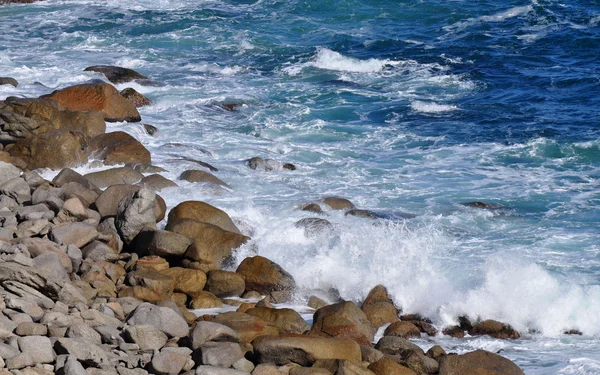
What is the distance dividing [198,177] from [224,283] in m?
4.11

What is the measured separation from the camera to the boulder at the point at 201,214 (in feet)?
38.6

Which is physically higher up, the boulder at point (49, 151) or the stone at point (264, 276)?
the boulder at point (49, 151)

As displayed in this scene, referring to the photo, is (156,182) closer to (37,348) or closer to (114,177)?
(114,177)

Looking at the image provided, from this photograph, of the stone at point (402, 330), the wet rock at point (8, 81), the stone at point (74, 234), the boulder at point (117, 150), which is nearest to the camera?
the stone at point (402, 330)

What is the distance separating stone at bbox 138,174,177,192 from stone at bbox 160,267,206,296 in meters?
3.18

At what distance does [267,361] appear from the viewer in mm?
7965

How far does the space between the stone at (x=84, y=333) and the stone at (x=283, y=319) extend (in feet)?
6.99

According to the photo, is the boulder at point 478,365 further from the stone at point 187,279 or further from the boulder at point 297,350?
the stone at point 187,279

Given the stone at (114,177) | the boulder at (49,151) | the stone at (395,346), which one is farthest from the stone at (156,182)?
the stone at (395,346)

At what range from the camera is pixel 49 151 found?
13.6 metres

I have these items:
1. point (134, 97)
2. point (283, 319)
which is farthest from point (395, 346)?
point (134, 97)

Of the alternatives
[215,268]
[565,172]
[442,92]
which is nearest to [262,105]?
[442,92]

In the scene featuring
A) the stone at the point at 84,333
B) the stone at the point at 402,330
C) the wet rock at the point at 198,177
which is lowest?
the stone at the point at 402,330

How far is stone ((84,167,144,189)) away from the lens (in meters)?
13.0
